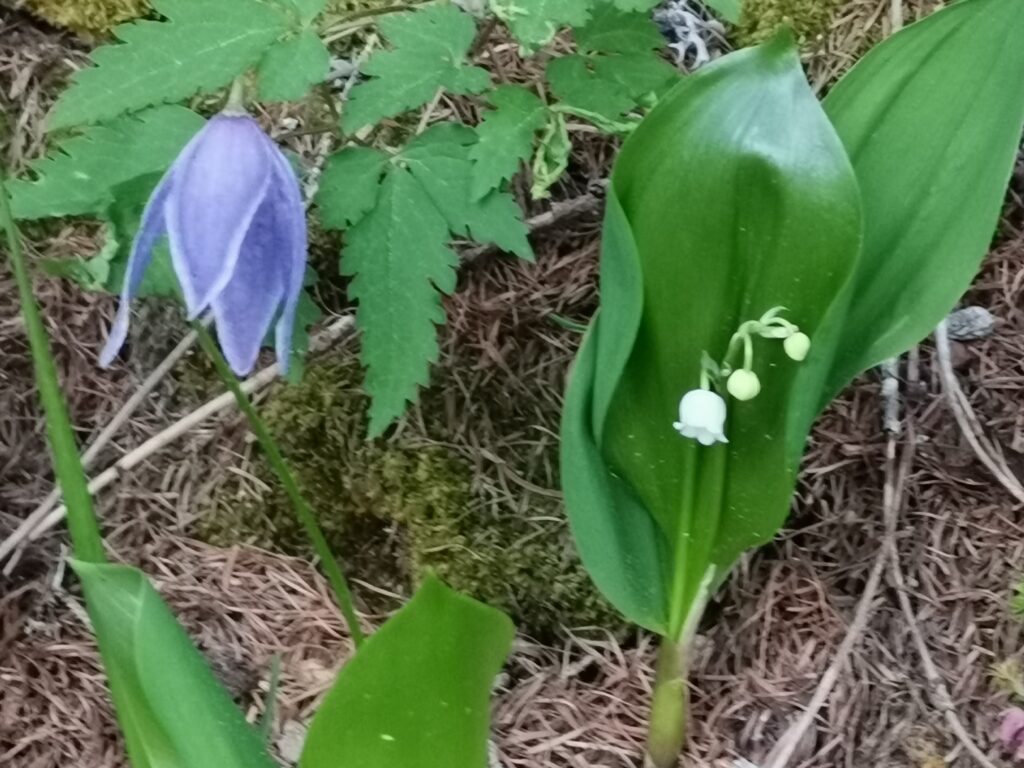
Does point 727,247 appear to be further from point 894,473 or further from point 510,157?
point 894,473

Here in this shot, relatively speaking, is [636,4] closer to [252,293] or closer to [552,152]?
[552,152]

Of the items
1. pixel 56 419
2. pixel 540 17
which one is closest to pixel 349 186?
pixel 540 17

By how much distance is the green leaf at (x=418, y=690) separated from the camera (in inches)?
18.8

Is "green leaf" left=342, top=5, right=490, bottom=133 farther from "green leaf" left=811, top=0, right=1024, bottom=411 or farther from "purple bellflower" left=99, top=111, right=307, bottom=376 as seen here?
"green leaf" left=811, top=0, right=1024, bottom=411

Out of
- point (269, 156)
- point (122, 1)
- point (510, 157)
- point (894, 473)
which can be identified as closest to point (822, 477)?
point (894, 473)

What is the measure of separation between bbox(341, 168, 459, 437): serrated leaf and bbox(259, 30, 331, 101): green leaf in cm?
11

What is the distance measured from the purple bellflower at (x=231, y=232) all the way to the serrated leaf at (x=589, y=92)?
23cm

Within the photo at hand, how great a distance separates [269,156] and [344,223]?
0.13 m

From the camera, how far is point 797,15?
3.21ft

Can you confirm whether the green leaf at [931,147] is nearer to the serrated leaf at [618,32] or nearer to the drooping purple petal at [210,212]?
the serrated leaf at [618,32]

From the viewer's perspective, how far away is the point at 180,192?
0.63m

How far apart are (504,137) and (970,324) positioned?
0.50m

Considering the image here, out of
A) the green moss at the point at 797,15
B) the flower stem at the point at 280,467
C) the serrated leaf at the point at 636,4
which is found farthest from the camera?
the green moss at the point at 797,15

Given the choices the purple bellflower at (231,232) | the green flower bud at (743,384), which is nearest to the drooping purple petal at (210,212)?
the purple bellflower at (231,232)
